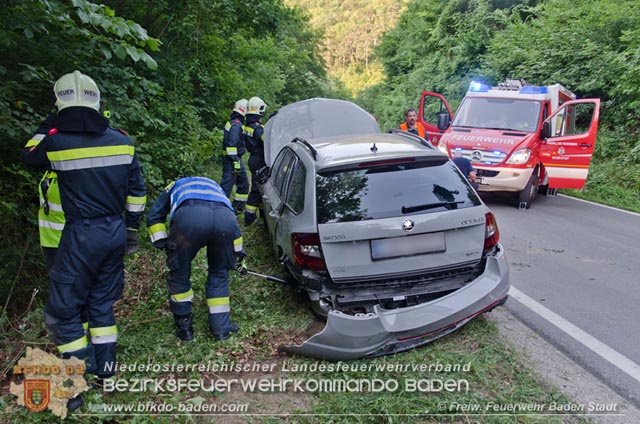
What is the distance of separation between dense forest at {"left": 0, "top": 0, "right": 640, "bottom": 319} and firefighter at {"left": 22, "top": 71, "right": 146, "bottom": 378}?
64cm

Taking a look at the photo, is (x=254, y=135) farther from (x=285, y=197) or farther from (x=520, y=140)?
(x=520, y=140)

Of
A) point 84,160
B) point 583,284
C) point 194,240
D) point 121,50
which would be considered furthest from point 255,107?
point 583,284

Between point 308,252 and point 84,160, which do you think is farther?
point 308,252

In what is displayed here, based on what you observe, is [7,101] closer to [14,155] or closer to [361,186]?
[14,155]

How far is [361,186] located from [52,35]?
3.16 m

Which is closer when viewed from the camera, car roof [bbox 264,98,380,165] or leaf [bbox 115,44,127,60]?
leaf [bbox 115,44,127,60]

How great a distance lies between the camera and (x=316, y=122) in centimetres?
809

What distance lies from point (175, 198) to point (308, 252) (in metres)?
1.14

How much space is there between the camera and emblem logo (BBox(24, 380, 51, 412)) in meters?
3.00

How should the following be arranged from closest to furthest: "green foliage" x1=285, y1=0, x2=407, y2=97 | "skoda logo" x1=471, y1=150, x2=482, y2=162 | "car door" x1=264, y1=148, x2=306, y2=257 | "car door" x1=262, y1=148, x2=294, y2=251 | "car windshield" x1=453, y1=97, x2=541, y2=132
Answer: "car door" x1=264, y1=148, x2=306, y2=257 < "car door" x1=262, y1=148, x2=294, y2=251 < "skoda logo" x1=471, y1=150, x2=482, y2=162 < "car windshield" x1=453, y1=97, x2=541, y2=132 < "green foliage" x1=285, y1=0, x2=407, y2=97

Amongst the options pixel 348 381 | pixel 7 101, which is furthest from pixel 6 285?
pixel 348 381

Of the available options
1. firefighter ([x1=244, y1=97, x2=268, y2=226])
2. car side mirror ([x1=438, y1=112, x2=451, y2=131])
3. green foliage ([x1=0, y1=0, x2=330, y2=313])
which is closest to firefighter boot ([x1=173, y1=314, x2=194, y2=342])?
green foliage ([x1=0, y1=0, x2=330, y2=313])

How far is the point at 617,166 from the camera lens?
39.2 feet

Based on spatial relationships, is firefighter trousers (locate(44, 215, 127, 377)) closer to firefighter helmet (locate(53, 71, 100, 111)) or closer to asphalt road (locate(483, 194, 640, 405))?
firefighter helmet (locate(53, 71, 100, 111))
